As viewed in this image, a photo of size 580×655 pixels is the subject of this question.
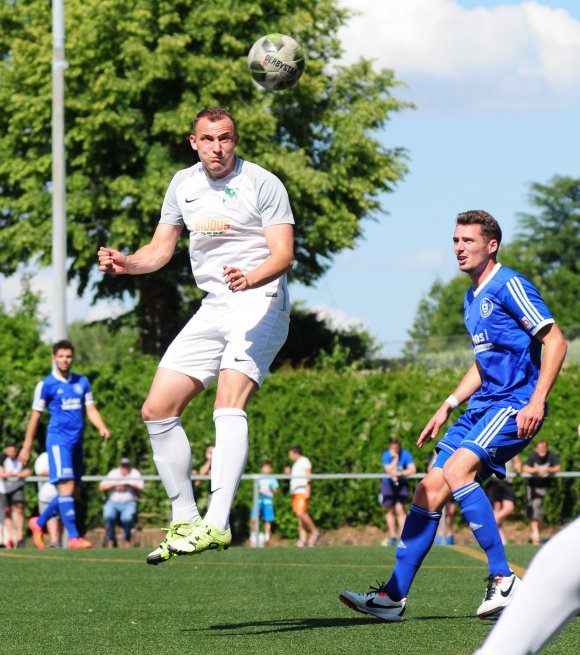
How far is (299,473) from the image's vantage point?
821 inches

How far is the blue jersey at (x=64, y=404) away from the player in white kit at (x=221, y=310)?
7.90 metres

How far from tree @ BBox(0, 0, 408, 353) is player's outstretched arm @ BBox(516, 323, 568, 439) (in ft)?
84.3

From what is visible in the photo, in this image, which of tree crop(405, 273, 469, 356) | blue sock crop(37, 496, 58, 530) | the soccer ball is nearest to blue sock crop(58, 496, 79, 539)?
blue sock crop(37, 496, 58, 530)

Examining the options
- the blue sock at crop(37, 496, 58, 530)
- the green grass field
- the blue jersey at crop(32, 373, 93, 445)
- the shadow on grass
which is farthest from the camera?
the blue sock at crop(37, 496, 58, 530)

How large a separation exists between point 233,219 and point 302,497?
13.7 metres

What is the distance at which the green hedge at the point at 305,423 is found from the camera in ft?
70.8

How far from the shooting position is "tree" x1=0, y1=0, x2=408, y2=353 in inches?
A: 1264

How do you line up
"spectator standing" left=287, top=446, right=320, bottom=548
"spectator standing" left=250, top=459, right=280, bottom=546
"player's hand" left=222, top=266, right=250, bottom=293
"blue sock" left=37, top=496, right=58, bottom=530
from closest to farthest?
"player's hand" left=222, top=266, right=250, bottom=293 < "blue sock" left=37, top=496, right=58, bottom=530 < "spectator standing" left=287, top=446, right=320, bottom=548 < "spectator standing" left=250, top=459, right=280, bottom=546

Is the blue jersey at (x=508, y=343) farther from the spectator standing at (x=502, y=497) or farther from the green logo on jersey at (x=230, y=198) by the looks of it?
the spectator standing at (x=502, y=497)

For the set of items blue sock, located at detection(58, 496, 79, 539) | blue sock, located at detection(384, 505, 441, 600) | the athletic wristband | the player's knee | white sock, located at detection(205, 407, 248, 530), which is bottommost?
blue sock, located at detection(58, 496, 79, 539)

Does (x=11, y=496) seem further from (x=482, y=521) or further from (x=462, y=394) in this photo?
(x=482, y=521)

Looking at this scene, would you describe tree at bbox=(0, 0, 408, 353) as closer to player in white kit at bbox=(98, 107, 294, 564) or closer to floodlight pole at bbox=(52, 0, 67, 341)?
floodlight pole at bbox=(52, 0, 67, 341)

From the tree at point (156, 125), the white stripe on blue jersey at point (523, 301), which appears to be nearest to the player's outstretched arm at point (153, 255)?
the white stripe on blue jersey at point (523, 301)

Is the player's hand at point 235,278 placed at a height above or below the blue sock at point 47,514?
above
